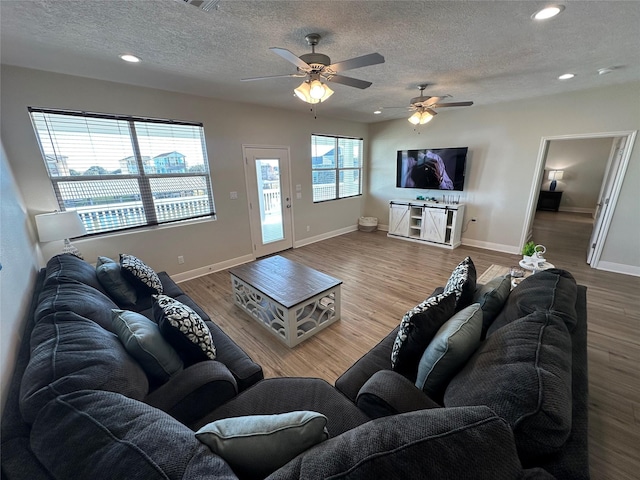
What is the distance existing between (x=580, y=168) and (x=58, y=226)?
11.3m

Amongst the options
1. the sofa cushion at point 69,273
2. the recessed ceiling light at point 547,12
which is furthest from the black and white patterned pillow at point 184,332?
the recessed ceiling light at point 547,12

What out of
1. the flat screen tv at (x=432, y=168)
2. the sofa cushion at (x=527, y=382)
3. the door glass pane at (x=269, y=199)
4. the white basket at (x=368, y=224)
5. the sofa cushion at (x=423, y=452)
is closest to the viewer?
the sofa cushion at (x=423, y=452)

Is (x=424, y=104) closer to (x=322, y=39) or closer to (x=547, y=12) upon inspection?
(x=547, y=12)

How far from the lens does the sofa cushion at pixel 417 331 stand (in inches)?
49.5

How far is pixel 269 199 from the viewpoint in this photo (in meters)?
4.55

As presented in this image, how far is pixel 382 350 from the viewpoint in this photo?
160 centimetres

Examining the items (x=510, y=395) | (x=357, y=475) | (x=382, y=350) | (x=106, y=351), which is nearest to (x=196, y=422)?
(x=106, y=351)

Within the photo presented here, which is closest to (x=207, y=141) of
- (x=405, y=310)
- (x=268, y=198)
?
(x=268, y=198)

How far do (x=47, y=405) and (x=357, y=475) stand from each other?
965mm

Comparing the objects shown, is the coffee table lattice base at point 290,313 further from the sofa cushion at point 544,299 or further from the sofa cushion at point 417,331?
the sofa cushion at point 544,299

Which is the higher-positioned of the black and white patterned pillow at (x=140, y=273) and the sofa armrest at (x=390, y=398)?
the black and white patterned pillow at (x=140, y=273)

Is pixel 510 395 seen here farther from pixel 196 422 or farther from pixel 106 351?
pixel 106 351

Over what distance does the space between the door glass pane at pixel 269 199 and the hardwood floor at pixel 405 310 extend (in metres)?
0.54

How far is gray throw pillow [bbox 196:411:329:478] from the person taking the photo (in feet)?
2.54
